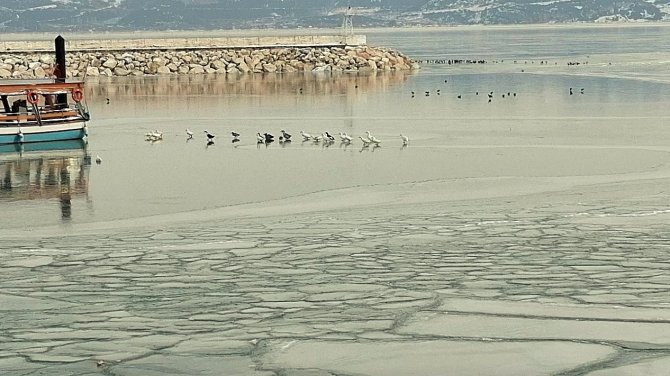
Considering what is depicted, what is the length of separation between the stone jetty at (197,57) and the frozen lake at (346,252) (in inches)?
1436

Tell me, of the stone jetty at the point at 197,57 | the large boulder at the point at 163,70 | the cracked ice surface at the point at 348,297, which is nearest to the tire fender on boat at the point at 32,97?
the cracked ice surface at the point at 348,297

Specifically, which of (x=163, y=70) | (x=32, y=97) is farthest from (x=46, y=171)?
(x=163, y=70)

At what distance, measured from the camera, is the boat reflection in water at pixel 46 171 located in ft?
71.8

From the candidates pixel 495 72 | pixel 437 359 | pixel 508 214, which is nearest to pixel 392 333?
pixel 437 359

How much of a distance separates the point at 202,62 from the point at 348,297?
63579 mm

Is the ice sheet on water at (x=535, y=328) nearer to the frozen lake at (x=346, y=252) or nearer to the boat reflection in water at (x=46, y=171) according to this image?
the frozen lake at (x=346, y=252)

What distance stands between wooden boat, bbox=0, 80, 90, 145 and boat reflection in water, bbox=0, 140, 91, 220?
316 mm

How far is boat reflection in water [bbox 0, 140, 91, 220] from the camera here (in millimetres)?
21891

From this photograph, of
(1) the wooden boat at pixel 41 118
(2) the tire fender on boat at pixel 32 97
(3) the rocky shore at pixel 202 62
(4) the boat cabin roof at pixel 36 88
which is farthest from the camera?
(3) the rocky shore at pixel 202 62

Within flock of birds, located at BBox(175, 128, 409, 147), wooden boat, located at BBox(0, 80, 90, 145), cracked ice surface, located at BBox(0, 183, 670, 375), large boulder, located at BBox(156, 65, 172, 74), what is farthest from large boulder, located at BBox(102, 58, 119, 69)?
cracked ice surface, located at BBox(0, 183, 670, 375)

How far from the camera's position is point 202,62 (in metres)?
73.2

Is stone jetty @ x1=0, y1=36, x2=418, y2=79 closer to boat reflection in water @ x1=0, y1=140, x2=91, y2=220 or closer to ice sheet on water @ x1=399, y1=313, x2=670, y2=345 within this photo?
boat reflection in water @ x1=0, y1=140, x2=91, y2=220

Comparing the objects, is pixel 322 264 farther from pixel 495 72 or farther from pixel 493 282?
pixel 495 72

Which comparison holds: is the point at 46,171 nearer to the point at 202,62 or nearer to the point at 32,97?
the point at 32,97
